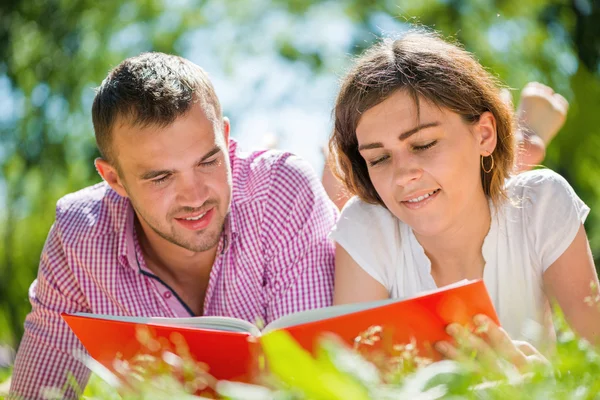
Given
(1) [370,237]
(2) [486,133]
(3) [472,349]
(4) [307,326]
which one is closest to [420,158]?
(2) [486,133]

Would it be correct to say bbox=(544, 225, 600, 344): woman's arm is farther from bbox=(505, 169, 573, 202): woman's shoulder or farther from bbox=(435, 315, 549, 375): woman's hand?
bbox=(435, 315, 549, 375): woman's hand

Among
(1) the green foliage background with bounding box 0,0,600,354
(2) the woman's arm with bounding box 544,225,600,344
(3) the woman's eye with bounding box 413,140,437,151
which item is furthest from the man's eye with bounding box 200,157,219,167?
(1) the green foliage background with bounding box 0,0,600,354

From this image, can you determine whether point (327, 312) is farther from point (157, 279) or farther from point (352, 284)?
point (157, 279)

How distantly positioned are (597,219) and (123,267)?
412 centimetres

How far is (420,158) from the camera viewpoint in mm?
2193

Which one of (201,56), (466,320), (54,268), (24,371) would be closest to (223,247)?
(54,268)

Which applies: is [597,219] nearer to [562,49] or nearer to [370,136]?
[562,49]

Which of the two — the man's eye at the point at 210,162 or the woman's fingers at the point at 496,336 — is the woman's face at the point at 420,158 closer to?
the man's eye at the point at 210,162

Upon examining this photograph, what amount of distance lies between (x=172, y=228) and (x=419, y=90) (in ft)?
3.06

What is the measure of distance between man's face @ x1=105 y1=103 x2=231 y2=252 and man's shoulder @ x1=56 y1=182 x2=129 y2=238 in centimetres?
26

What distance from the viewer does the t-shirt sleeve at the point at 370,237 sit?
2.50 metres

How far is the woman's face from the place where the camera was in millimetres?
2199

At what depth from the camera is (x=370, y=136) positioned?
227 cm

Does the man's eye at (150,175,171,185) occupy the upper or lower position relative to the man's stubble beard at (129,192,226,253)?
upper
